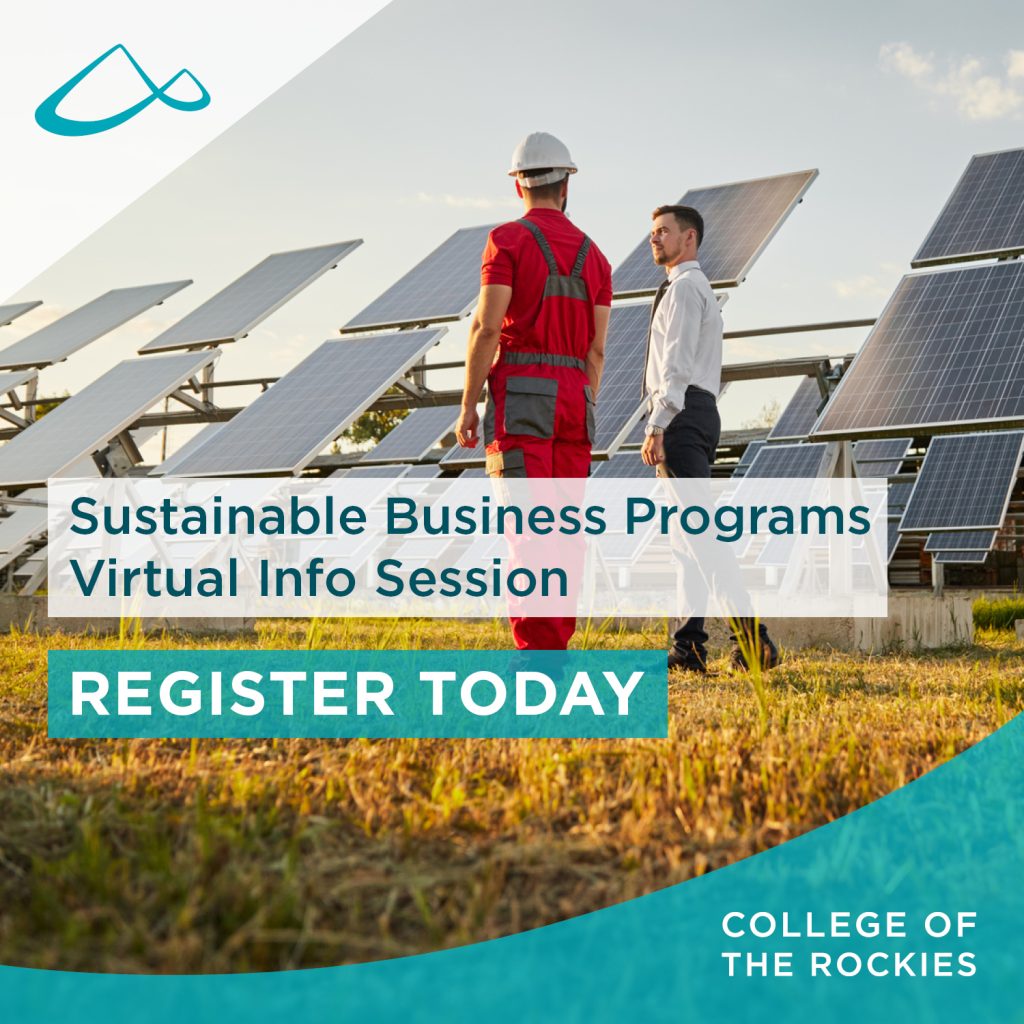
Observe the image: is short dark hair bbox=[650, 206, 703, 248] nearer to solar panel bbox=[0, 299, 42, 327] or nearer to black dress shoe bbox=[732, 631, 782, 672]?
black dress shoe bbox=[732, 631, 782, 672]

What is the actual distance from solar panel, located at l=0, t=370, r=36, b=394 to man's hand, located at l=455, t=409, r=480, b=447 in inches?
383

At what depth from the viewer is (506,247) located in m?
3.64

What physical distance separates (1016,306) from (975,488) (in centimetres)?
545

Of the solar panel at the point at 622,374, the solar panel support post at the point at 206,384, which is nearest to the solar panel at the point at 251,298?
the solar panel support post at the point at 206,384

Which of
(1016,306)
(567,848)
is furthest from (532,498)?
(1016,306)

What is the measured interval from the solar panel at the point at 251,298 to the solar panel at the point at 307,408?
1.01 meters

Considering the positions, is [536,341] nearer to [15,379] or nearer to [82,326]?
[15,379]

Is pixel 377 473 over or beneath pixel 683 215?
over

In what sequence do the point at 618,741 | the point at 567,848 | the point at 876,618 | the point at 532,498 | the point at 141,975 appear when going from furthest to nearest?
the point at 876,618
the point at 532,498
the point at 618,741
the point at 567,848
the point at 141,975

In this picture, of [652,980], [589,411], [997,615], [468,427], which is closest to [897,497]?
[997,615]

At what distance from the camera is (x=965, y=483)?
11383mm

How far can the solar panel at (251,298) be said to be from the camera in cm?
1032

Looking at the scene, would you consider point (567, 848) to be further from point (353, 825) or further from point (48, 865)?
point (48, 865)

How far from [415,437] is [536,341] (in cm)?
978
